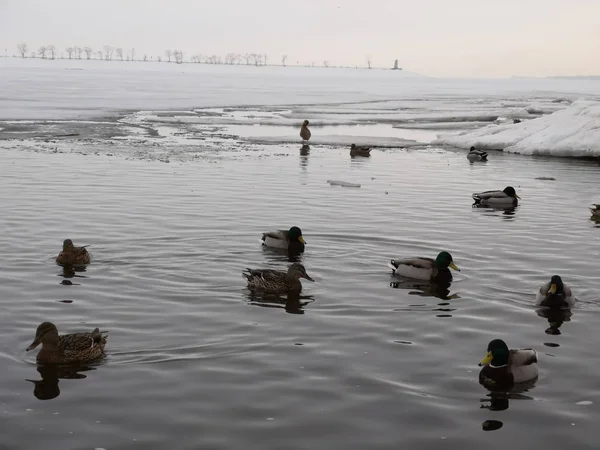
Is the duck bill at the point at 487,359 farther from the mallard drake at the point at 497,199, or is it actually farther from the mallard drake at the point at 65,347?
the mallard drake at the point at 497,199

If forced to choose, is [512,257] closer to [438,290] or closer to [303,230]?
[438,290]

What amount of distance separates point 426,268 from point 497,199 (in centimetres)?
696

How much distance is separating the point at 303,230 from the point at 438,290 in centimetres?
419

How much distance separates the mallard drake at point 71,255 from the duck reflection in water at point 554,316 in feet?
19.7

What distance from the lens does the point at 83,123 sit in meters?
36.2

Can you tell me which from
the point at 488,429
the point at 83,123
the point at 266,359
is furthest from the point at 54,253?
the point at 83,123

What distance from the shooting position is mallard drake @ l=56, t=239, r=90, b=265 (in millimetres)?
11820

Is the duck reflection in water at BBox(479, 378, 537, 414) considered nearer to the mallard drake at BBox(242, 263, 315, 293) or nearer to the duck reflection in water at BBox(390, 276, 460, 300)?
the duck reflection in water at BBox(390, 276, 460, 300)

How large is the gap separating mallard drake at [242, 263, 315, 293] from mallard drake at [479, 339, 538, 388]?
331cm

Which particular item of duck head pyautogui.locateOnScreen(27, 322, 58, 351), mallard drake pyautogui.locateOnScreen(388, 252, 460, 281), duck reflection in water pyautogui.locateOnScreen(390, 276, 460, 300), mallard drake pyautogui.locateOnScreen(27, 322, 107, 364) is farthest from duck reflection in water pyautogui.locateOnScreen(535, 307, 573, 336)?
duck head pyautogui.locateOnScreen(27, 322, 58, 351)

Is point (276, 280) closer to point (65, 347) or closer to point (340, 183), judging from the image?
point (65, 347)

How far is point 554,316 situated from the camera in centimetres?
1010

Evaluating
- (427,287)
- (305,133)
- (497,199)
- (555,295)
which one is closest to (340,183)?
(497,199)

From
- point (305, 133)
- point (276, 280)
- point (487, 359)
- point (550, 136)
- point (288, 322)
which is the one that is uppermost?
point (550, 136)
